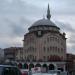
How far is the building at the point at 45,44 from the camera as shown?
103938mm

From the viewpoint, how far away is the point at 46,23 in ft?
359

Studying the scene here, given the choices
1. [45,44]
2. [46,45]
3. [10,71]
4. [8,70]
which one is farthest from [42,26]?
[8,70]

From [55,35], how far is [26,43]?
11854mm

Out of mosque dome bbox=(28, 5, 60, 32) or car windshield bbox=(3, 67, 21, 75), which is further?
mosque dome bbox=(28, 5, 60, 32)

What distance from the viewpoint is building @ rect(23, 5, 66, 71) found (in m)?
104

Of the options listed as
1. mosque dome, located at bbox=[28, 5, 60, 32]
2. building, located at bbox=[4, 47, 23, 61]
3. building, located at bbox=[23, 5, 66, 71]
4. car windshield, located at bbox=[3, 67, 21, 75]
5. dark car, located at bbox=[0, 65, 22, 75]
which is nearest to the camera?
dark car, located at bbox=[0, 65, 22, 75]

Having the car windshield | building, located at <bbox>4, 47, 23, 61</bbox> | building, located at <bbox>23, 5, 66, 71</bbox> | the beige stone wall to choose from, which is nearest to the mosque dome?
building, located at <bbox>23, 5, 66, 71</bbox>

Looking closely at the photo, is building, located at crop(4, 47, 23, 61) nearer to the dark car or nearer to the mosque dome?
the mosque dome

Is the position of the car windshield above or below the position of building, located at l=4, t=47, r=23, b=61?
below

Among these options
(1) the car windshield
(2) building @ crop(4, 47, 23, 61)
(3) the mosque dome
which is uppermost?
(3) the mosque dome

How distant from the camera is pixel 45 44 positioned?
104 metres

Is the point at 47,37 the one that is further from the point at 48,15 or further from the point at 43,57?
the point at 48,15

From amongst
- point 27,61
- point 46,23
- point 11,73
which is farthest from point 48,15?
point 11,73

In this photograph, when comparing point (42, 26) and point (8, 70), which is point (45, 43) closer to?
point (42, 26)
